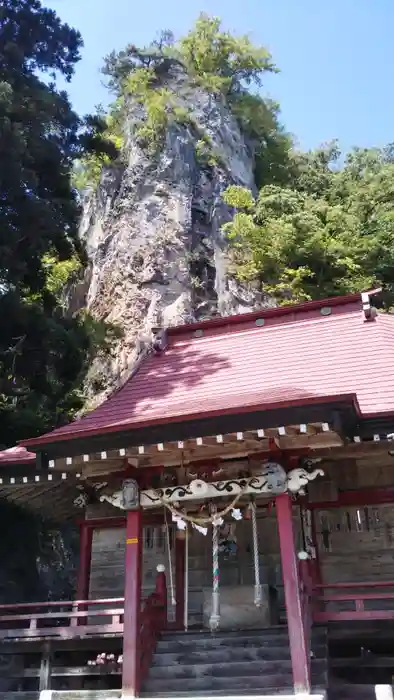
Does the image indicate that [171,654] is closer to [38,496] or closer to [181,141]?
[38,496]

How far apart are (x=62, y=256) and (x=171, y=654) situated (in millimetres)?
11318

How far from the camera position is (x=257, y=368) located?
1052cm

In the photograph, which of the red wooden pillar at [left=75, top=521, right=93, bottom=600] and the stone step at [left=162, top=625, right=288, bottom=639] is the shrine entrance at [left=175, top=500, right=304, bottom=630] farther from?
the red wooden pillar at [left=75, top=521, right=93, bottom=600]

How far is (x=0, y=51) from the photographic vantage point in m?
14.9

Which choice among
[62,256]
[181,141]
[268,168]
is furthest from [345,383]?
[268,168]

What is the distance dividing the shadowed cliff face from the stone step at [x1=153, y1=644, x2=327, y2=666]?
13.9 metres

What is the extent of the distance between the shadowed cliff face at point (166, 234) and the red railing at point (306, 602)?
14.1 metres

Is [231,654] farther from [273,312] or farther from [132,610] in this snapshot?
[273,312]

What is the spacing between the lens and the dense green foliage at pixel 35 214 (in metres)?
13.4

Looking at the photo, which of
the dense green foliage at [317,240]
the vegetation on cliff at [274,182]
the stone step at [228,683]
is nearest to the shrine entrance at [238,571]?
the stone step at [228,683]

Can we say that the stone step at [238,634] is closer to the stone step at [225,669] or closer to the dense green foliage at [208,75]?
the stone step at [225,669]

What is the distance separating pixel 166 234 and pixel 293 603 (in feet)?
63.1

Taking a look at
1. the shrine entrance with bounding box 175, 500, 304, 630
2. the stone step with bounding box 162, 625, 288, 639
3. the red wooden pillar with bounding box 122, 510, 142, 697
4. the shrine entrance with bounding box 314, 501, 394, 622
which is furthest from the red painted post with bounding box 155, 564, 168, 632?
the shrine entrance with bounding box 314, 501, 394, 622

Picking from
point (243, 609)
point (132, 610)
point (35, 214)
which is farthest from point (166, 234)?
point (132, 610)
